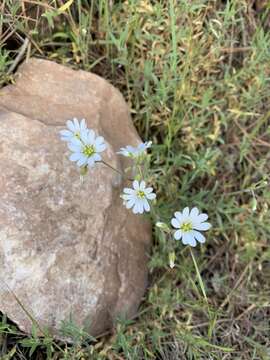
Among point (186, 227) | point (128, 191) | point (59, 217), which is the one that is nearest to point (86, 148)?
point (128, 191)

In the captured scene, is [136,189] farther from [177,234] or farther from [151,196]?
[177,234]

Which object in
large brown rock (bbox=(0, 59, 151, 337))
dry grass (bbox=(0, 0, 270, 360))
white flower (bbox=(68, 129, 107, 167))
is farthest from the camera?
dry grass (bbox=(0, 0, 270, 360))

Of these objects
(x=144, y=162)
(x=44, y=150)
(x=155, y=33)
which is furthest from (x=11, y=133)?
(x=155, y=33)

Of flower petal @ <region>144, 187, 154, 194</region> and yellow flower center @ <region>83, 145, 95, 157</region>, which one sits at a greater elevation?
yellow flower center @ <region>83, 145, 95, 157</region>

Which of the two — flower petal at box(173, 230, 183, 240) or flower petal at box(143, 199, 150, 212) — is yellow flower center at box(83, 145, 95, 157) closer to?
flower petal at box(143, 199, 150, 212)

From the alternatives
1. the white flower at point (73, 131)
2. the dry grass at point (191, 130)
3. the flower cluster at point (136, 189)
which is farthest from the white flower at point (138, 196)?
the dry grass at point (191, 130)

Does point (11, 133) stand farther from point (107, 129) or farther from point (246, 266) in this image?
point (246, 266)

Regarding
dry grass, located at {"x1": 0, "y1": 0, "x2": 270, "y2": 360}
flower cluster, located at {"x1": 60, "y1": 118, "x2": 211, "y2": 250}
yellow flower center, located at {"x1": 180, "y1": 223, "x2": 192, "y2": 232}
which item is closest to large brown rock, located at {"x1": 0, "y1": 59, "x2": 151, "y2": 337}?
dry grass, located at {"x1": 0, "y1": 0, "x2": 270, "y2": 360}

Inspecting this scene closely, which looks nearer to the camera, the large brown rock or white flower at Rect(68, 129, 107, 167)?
white flower at Rect(68, 129, 107, 167)
